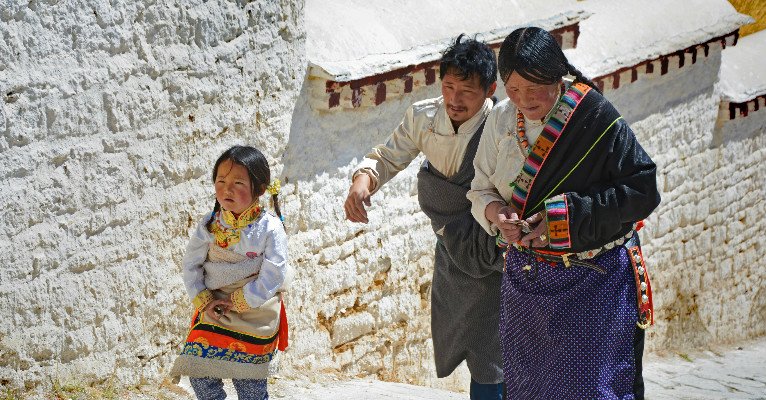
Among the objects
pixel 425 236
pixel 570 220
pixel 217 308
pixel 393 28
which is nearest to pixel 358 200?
pixel 217 308

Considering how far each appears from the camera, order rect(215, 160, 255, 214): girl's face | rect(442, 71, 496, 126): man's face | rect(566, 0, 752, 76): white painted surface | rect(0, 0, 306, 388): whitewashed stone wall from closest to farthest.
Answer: rect(215, 160, 255, 214): girl's face
rect(442, 71, 496, 126): man's face
rect(0, 0, 306, 388): whitewashed stone wall
rect(566, 0, 752, 76): white painted surface

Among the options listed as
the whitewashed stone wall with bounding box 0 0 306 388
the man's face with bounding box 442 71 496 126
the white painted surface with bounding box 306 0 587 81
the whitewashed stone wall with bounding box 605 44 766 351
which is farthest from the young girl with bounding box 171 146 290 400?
the whitewashed stone wall with bounding box 605 44 766 351

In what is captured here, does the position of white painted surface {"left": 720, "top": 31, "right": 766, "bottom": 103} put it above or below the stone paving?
above

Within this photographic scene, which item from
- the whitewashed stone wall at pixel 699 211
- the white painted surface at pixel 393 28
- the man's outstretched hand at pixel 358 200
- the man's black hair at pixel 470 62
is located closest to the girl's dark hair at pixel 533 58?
the man's black hair at pixel 470 62

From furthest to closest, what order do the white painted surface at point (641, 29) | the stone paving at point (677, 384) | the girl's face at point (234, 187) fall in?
1. the white painted surface at point (641, 29)
2. the stone paving at point (677, 384)
3. the girl's face at point (234, 187)

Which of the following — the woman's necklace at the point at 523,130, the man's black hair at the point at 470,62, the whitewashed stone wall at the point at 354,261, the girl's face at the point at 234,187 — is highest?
the man's black hair at the point at 470,62

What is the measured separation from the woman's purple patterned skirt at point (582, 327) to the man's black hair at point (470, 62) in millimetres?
707

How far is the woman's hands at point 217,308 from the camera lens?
413cm

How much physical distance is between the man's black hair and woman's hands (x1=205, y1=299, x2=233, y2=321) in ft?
3.73

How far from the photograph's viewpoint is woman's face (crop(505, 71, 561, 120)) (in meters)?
3.70

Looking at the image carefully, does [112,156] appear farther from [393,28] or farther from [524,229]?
[393,28]

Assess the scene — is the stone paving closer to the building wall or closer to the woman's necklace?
the woman's necklace

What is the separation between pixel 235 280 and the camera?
163 inches

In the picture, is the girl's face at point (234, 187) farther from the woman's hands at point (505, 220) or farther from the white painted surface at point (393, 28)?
the white painted surface at point (393, 28)
